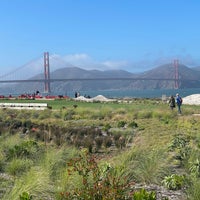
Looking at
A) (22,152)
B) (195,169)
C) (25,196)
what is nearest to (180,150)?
(195,169)

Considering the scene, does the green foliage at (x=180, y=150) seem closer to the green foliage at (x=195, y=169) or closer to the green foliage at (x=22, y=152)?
the green foliage at (x=195, y=169)

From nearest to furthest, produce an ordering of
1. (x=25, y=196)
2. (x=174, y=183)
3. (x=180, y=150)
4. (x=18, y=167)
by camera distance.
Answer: (x=25, y=196), (x=174, y=183), (x=18, y=167), (x=180, y=150)

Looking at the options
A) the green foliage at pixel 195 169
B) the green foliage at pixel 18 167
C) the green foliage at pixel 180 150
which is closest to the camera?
the green foliage at pixel 195 169

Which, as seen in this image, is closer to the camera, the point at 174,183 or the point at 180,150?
the point at 174,183

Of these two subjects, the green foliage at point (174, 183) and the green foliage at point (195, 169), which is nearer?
the green foliage at point (174, 183)

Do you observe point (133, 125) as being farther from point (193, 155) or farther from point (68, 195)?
point (68, 195)

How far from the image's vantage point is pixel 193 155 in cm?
1021

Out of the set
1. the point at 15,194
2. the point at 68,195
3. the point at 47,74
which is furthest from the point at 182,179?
the point at 47,74

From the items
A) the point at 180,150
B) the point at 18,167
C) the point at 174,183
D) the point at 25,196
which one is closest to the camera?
the point at 25,196

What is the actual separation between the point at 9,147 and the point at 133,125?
10743 mm

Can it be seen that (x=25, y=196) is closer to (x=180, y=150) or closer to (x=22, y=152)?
(x=22, y=152)

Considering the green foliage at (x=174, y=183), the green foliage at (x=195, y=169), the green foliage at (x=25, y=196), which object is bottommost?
the green foliage at (x=174, y=183)

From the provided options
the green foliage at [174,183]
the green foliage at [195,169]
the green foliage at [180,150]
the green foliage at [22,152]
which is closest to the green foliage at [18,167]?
the green foliage at [22,152]

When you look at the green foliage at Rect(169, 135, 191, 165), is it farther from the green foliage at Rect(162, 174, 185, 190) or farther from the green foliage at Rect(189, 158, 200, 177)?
the green foliage at Rect(162, 174, 185, 190)
